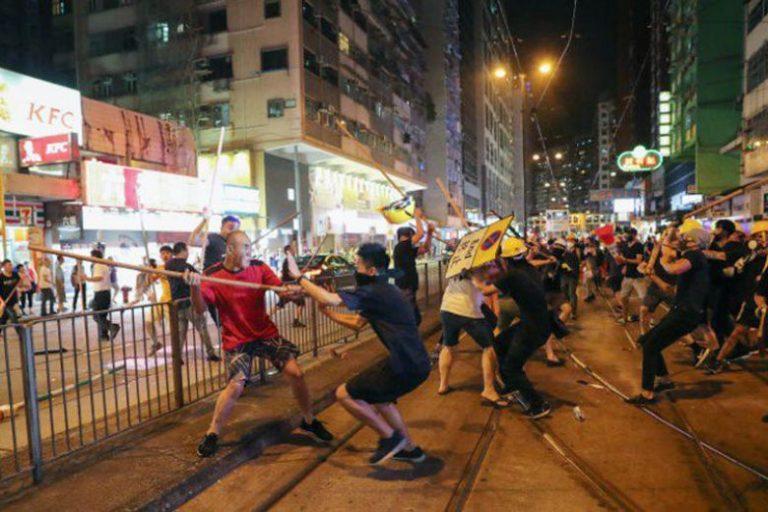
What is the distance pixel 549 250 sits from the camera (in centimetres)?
1096

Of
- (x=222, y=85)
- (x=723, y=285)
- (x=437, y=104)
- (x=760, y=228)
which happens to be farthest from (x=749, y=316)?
(x=437, y=104)

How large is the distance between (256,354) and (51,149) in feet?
53.6

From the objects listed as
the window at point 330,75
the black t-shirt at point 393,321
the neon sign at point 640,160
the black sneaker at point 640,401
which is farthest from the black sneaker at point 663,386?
the window at point 330,75

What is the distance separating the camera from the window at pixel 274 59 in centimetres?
3122

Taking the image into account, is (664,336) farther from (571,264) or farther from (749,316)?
(571,264)

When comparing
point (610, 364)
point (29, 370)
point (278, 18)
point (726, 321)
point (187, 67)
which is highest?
point (278, 18)

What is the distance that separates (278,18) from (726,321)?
2991 cm

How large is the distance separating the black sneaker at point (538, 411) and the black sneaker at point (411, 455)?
1.49 metres

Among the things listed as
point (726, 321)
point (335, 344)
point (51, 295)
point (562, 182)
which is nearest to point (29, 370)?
point (335, 344)

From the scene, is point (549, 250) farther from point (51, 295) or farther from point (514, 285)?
point (51, 295)

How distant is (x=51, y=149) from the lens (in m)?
17.2

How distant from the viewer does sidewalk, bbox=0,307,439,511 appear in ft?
11.8

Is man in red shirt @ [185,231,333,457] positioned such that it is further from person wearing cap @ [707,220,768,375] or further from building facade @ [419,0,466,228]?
building facade @ [419,0,466,228]

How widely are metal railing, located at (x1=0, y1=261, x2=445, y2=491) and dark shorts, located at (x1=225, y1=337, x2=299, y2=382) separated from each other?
33.7 inches
